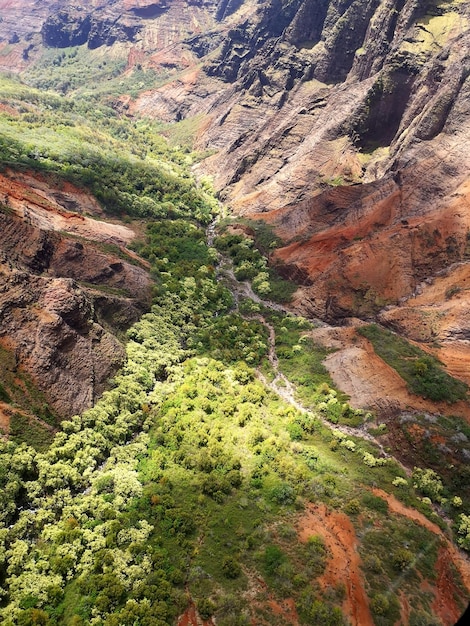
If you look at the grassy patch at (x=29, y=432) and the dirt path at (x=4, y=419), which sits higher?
the dirt path at (x=4, y=419)

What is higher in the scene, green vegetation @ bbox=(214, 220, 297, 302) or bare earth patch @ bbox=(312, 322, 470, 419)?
bare earth patch @ bbox=(312, 322, 470, 419)

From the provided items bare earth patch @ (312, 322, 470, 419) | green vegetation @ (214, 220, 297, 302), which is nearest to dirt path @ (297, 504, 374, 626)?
bare earth patch @ (312, 322, 470, 419)

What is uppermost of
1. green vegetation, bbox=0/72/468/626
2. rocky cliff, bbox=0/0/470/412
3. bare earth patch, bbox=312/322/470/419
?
rocky cliff, bbox=0/0/470/412

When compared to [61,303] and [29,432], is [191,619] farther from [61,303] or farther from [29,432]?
[61,303]

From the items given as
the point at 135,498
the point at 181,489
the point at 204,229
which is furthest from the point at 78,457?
the point at 204,229

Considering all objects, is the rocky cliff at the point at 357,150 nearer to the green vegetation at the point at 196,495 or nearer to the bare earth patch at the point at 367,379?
the bare earth patch at the point at 367,379

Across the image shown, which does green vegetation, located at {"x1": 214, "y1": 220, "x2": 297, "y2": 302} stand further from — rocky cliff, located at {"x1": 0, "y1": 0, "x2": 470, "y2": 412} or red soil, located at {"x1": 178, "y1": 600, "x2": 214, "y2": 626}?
red soil, located at {"x1": 178, "y1": 600, "x2": 214, "y2": 626}

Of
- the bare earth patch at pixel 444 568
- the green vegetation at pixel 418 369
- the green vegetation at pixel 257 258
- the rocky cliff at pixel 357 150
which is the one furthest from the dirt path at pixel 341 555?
the green vegetation at pixel 257 258
